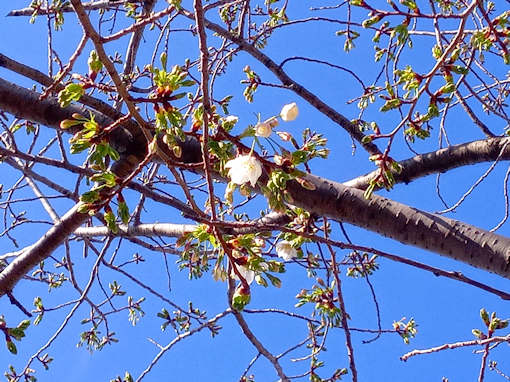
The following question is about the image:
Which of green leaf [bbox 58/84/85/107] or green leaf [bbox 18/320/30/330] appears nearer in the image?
green leaf [bbox 58/84/85/107]

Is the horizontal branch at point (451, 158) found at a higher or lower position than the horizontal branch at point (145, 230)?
higher

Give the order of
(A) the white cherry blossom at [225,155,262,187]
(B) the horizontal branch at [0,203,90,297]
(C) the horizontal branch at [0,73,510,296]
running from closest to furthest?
(A) the white cherry blossom at [225,155,262,187], (C) the horizontal branch at [0,73,510,296], (B) the horizontal branch at [0,203,90,297]

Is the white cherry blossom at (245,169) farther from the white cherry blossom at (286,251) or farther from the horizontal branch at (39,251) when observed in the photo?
→ the horizontal branch at (39,251)

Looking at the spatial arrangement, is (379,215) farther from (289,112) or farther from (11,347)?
(11,347)

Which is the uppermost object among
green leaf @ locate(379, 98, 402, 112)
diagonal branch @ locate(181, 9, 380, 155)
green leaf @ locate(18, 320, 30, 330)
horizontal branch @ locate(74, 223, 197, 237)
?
diagonal branch @ locate(181, 9, 380, 155)

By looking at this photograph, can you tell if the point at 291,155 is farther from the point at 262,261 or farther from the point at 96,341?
the point at 96,341

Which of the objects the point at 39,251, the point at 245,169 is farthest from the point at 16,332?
the point at 245,169

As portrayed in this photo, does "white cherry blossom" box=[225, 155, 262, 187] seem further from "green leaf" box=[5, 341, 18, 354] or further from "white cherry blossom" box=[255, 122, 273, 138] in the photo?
"green leaf" box=[5, 341, 18, 354]

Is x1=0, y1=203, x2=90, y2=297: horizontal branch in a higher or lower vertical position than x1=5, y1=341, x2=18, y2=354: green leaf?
higher

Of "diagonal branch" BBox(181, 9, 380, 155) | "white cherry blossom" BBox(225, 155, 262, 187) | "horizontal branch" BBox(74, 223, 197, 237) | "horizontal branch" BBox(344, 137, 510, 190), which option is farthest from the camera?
"diagonal branch" BBox(181, 9, 380, 155)

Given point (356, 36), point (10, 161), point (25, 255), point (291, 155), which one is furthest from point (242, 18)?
point (291, 155)

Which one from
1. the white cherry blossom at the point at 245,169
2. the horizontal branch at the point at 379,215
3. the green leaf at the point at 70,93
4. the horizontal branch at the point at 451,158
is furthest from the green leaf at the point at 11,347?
the horizontal branch at the point at 451,158

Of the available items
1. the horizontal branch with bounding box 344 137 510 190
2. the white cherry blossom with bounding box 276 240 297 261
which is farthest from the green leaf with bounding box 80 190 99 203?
the horizontal branch with bounding box 344 137 510 190

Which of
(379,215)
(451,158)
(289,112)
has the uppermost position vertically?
(451,158)
